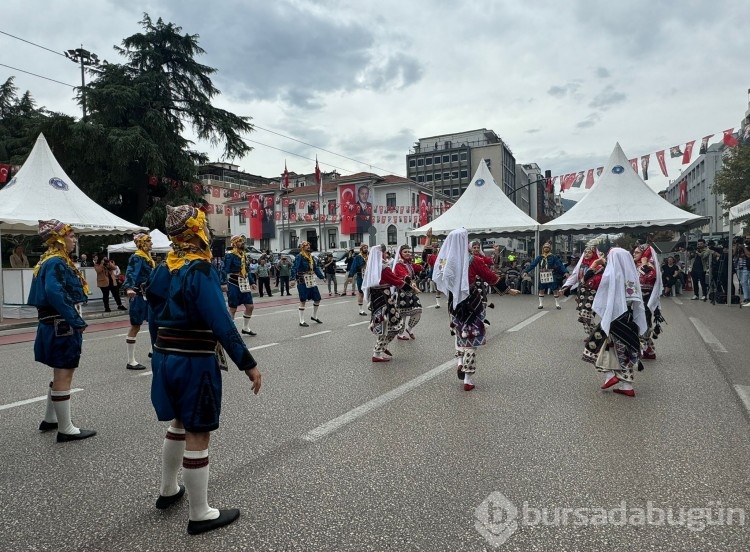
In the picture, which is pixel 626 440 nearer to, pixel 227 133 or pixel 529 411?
pixel 529 411

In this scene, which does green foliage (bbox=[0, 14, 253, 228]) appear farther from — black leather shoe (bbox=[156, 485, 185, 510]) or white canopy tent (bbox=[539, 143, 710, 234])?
black leather shoe (bbox=[156, 485, 185, 510])

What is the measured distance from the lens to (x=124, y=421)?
16.2 ft

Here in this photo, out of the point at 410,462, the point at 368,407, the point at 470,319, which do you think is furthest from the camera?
the point at 470,319

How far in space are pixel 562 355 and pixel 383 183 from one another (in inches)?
2122

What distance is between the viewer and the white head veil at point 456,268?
20.0 ft

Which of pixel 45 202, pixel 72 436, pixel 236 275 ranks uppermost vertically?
pixel 45 202

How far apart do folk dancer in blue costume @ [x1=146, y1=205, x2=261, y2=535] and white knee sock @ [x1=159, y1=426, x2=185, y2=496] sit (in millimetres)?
105

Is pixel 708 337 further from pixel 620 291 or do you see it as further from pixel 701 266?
pixel 701 266

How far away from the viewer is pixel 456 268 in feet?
20.1

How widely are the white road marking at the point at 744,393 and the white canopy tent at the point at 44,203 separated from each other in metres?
16.0

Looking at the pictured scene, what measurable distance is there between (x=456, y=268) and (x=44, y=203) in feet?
46.9

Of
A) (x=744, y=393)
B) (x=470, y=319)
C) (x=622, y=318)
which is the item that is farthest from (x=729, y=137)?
(x=470, y=319)

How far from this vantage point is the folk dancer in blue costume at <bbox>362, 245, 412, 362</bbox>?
25.8ft

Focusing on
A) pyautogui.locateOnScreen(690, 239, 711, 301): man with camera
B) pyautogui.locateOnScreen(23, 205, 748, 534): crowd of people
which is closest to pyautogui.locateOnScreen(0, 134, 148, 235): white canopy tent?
pyautogui.locateOnScreen(23, 205, 748, 534): crowd of people
